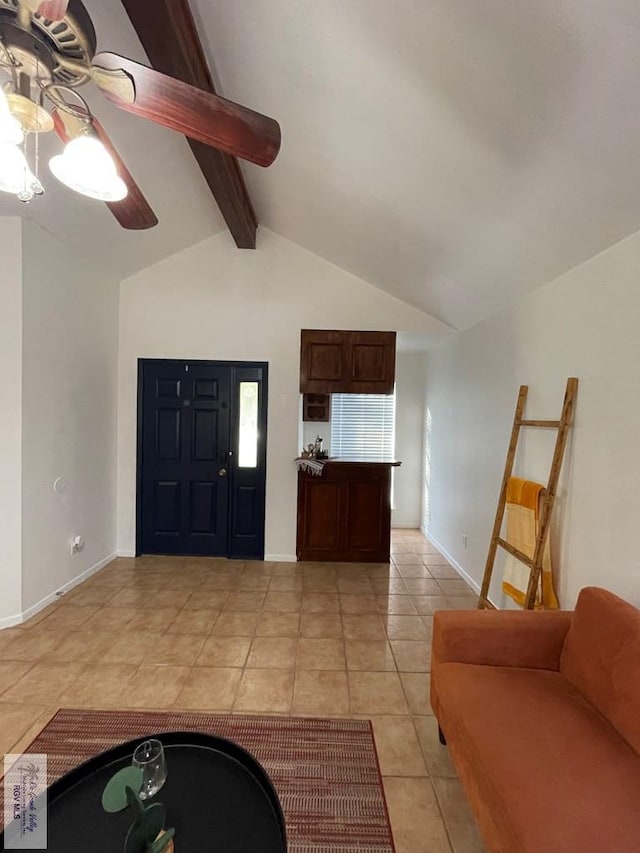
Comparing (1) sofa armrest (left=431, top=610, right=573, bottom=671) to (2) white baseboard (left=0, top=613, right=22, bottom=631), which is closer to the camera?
(1) sofa armrest (left=431, top=610, right=573, bottom=671)

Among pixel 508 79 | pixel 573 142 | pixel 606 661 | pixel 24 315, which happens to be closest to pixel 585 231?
pixel 573 142

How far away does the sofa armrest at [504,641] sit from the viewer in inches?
73.9

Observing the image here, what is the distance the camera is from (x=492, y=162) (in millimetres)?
1933

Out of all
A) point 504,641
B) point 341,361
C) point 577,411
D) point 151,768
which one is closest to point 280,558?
point 341,361

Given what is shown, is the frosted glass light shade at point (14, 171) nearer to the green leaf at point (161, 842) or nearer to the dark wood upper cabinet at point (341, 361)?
the green leaf at point (161, 842)

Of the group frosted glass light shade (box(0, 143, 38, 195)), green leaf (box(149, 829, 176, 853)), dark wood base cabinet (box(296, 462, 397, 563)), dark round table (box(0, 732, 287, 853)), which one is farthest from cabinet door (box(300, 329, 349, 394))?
green leaf (box(149, 829, 176, 853))

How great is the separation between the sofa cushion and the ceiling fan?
6.63 ft

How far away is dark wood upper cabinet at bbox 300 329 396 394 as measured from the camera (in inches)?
174

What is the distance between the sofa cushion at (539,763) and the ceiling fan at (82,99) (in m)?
2.02

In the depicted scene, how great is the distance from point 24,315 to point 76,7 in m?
2.27

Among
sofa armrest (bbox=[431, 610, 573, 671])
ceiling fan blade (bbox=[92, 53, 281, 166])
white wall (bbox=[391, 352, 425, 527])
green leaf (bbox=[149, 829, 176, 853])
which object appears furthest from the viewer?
white wall (bbox=[391, 352, 425, 527])

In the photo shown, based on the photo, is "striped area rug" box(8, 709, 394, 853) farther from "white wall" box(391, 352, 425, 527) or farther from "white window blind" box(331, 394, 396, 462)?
"white wall" box(391, 352, 425, 527)

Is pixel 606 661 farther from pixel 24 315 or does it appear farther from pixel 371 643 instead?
pixel 24 315

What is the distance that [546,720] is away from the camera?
1.50 metres
